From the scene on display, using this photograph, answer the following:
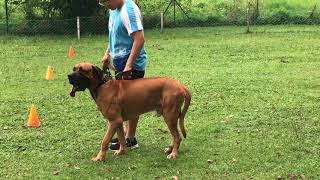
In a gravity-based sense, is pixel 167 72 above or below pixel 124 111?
below

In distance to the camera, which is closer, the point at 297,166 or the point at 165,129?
the point at 297,166

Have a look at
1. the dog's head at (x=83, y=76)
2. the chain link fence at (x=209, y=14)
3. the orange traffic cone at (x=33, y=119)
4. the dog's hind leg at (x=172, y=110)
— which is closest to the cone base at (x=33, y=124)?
the orange traffic cone at (x=33, y=119)

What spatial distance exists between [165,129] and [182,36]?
1389 centimetres

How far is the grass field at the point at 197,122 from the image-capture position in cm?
631

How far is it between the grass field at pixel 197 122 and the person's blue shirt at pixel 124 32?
119 cm

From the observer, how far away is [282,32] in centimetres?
2205

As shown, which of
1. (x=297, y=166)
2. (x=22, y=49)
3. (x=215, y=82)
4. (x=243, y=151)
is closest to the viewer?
(x=297, y=166)

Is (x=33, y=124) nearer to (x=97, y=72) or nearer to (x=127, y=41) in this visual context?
(x=97, y=72)

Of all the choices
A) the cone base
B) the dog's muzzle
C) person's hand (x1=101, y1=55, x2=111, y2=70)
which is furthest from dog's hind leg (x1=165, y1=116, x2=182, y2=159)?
the cone base

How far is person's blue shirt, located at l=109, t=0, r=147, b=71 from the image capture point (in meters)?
6.34

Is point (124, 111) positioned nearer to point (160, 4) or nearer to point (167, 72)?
point (167, 72)

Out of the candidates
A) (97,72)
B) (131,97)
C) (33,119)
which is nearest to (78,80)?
(97,72)

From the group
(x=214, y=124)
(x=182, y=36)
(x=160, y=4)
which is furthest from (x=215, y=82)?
(x=160, y=4)

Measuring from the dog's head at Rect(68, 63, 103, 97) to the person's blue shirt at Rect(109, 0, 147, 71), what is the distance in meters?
0.46
